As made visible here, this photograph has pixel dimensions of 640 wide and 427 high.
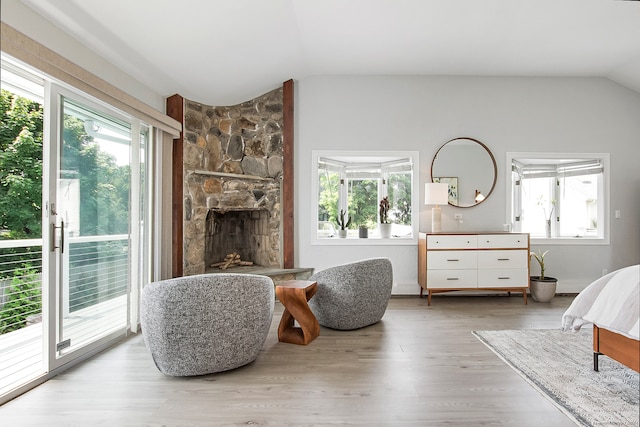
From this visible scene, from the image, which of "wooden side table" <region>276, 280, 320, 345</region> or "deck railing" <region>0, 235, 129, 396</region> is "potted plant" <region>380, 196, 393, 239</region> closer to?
"wooden side table" <region>276, 280, 320, 345</region>

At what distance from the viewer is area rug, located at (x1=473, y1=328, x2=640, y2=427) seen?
1946mm

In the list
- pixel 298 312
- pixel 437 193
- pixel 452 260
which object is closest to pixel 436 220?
pixel 437 193

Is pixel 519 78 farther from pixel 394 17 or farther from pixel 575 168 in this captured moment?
pixel 394 17

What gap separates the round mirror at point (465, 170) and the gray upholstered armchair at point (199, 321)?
3293 mm

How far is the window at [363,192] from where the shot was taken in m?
4.86

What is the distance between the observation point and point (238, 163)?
4.78 metres

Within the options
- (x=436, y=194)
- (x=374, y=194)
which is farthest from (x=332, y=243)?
(x=436, y=194)

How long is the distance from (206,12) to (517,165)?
4.27m

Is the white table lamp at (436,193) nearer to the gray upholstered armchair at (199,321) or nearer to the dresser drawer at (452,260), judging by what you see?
the dresser drawer at (452,260)

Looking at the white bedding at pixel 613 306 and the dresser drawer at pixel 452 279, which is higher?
the white bedding at pixel 613 306

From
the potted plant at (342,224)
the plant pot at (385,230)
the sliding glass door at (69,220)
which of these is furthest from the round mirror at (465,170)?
the sliding glass door at (69,220)

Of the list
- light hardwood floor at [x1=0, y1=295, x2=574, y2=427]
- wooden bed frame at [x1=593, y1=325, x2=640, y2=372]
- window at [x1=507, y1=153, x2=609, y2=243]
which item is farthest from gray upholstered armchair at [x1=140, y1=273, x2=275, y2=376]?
window at [x1=507, y1=153, x2=609, y2=243]

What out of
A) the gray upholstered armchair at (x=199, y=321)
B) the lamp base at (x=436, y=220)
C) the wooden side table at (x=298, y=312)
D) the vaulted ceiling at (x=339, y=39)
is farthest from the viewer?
the lamp base at (x=436, y=220)

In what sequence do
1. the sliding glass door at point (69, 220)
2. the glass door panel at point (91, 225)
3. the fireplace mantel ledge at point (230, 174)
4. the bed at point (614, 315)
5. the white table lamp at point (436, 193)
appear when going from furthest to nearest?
the white table lamp at point (436, 193) → the fireplace mantel ledge at point (230, 174) → the glass door panel at point (91, 225) → the sliding glass door at point (69, 220) → the bed at point (614, 315)
